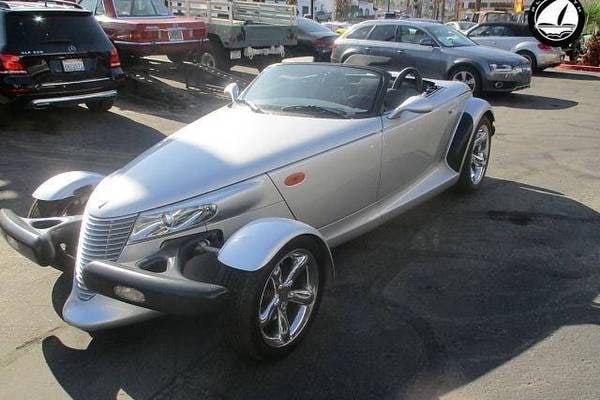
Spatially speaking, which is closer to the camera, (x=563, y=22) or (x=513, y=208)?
(x=513, y=208)

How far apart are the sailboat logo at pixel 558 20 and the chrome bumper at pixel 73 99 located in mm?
13380

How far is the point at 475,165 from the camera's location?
19.1 ft

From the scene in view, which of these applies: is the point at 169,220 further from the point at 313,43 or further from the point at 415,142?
the point at 313,43

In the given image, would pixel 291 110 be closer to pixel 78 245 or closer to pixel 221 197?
pixel 221 197

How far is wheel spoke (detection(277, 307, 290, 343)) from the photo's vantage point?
307 centimetres

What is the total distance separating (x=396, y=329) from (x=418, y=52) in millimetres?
9906

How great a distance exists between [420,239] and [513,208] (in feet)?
4.28

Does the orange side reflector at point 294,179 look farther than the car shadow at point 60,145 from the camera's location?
No

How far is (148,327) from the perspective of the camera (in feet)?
11.1

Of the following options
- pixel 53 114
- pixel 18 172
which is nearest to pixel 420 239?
pixel 18 172

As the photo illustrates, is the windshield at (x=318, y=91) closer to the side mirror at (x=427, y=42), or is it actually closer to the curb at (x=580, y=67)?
the side mirror at (x=427, y=42)

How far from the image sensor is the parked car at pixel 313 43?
1691 cm

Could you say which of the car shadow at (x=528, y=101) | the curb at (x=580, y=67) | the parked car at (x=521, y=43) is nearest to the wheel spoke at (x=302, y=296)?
the car shadow at (x=528, y=101)

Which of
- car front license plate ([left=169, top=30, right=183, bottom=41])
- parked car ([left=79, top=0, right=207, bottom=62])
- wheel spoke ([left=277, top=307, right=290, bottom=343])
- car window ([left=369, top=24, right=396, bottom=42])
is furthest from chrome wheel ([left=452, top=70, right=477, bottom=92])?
wheel spoke ([left=277, top=307, right=290, bottom=343])
